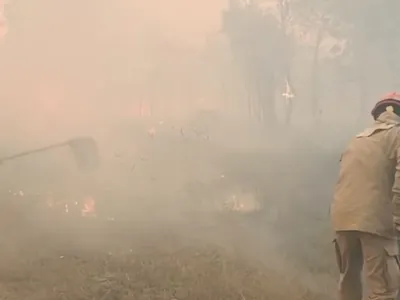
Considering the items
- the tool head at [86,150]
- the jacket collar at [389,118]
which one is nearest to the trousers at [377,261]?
the jacket collar at [389,118]

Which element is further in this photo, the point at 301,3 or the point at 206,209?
the point at 301,3

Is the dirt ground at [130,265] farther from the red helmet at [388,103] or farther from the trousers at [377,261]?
the red helmet at [388,103]

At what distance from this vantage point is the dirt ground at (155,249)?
3.97 meters

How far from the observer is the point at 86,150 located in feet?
15.4

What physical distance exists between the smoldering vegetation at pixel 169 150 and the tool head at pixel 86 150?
6cm

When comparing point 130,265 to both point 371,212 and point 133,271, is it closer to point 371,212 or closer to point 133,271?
point 133,271

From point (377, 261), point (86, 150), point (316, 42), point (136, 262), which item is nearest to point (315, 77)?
point (316, 42)

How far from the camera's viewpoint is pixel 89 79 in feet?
16.2

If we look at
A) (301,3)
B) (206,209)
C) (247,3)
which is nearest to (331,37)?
(301,3)

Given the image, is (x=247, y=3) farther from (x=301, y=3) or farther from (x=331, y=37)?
(x=331, y=37)

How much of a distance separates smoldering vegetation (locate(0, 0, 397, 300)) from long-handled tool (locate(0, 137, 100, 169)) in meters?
0.05

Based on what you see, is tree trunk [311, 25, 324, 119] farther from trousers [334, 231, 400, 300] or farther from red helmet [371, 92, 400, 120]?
trousers [334, 231, 400, 300]

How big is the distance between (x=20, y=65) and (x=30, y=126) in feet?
1.58

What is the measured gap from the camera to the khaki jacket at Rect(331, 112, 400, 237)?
9.08ft
